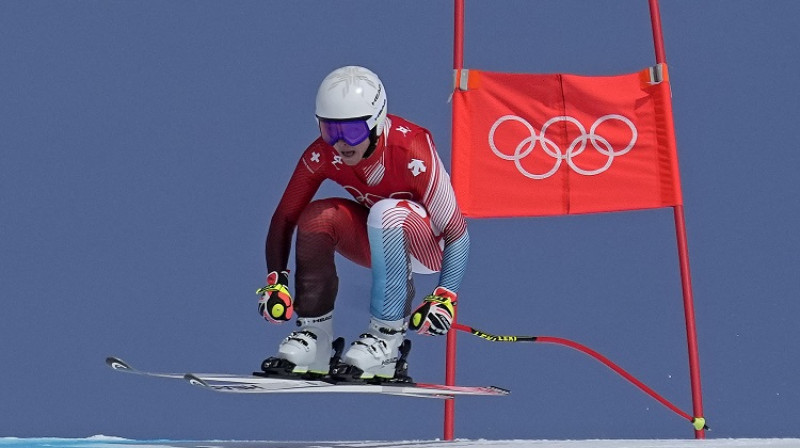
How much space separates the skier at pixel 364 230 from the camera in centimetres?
364

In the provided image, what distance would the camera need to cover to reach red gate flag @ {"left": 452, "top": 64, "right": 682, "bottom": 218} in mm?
4953

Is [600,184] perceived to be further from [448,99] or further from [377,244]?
[377,244]

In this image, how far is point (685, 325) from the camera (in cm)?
490

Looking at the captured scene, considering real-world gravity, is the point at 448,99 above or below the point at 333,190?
above

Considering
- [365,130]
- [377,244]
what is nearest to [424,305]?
[377,244]

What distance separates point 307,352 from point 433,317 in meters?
0.36

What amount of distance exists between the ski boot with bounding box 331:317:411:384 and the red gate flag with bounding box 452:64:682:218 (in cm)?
121

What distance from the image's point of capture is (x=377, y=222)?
143 inches

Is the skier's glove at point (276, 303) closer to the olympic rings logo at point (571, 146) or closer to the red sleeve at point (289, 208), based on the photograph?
the red sleeve at point (289, 208)

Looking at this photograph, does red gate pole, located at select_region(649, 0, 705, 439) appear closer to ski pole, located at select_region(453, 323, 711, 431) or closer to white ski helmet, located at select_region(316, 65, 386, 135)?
ski pole, located at select_region(453, 323, 711, 431)

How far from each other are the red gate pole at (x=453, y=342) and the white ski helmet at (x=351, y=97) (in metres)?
1.27

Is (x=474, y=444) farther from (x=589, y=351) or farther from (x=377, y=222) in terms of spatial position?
(x=589, y=351)

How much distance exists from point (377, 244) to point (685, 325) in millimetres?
1692

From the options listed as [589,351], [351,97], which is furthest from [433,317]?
[589,351]
